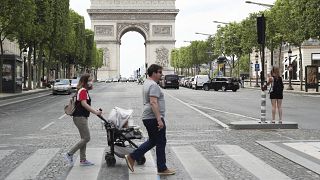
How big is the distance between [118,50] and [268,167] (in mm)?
146131

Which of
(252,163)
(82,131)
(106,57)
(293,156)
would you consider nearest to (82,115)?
(82,131)

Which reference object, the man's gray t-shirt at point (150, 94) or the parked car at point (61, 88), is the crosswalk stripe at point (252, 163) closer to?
the man's gray t-shirt at point (150, 94)

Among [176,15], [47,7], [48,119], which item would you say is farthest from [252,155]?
[176,15]

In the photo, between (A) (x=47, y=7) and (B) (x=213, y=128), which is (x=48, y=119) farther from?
(A) (x=47, y=7)

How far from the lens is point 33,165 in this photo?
34.7 feet

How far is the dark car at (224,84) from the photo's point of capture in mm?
62375

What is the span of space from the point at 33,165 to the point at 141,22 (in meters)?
142

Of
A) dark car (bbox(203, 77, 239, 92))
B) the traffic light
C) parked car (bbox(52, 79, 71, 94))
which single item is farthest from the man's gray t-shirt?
dark car (bbox(203, 77, 239, 92))

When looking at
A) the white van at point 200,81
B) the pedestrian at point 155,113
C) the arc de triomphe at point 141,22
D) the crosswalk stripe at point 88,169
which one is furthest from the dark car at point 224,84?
the arc de triomphe at point 141,22

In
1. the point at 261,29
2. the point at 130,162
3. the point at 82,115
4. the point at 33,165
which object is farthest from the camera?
the point at 261,29

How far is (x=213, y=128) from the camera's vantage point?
17.4m

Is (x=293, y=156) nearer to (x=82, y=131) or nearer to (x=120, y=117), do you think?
(x=120, y=117)

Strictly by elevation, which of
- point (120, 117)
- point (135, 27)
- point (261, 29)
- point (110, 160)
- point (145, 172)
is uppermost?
point (135, 27)

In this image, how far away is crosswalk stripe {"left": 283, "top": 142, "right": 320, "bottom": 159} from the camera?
38.2 ft
